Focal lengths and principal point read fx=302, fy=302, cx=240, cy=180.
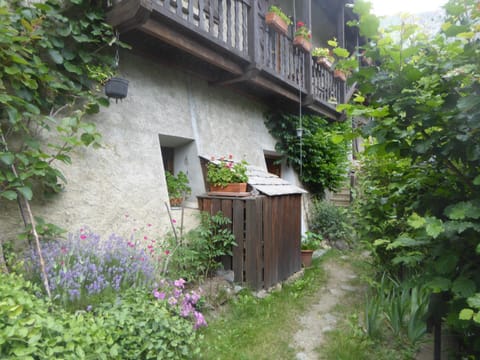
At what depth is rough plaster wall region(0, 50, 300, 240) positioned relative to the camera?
299 cm

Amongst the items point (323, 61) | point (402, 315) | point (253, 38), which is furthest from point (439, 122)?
point (323, 61)

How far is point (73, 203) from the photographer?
2955 mm

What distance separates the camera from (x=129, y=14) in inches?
112

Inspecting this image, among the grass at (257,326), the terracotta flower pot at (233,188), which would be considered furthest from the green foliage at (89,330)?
the terracotta flower pot at (233,188)

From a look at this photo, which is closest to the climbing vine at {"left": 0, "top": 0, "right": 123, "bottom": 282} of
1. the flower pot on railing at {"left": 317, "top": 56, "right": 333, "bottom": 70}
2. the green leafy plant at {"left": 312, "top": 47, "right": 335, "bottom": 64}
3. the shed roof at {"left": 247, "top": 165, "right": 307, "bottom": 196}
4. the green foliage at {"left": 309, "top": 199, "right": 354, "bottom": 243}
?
the shed roof at {"left": 247, "top": 165, "right": 307, "bottom": 196}

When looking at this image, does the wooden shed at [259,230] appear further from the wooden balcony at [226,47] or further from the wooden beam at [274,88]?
the wooden balcony at [226,47]

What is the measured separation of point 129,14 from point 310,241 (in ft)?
16.1

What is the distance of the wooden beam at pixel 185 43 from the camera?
10.1 ft

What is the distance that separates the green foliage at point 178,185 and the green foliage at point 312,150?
106 inches

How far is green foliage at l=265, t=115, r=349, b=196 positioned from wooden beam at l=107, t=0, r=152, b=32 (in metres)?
3.77

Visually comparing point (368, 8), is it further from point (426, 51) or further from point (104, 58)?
point (104, 58)

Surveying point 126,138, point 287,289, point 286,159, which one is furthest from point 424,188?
point 286,159

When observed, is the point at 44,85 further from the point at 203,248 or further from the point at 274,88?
the point at 274,88

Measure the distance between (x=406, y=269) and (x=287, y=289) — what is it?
153 centimetres
